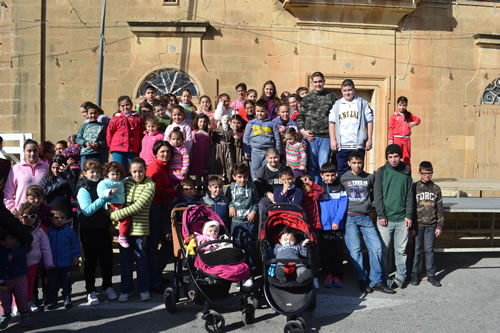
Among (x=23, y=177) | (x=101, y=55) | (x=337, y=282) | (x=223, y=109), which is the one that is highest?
(x=101, y=55)

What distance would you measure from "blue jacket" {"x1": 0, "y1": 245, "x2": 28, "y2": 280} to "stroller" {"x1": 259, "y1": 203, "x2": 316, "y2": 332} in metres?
2.53

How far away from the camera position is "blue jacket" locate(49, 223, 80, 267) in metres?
5.25

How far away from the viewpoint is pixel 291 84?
36.4ft

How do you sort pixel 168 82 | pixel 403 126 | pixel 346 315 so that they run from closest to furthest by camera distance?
pixel 346 315
pixel 403 126
pixel 168 82

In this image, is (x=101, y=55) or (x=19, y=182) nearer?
(x=19, y=182)

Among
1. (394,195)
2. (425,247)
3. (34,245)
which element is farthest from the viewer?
(425,247)

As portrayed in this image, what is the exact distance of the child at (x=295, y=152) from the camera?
22.6 ft

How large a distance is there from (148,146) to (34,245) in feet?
7.71

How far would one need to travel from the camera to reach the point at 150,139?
690 centimetres

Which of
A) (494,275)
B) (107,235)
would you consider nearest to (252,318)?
(107,235)

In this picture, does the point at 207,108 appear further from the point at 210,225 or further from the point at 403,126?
the point at 403,126

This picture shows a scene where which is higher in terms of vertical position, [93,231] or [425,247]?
[93,231]

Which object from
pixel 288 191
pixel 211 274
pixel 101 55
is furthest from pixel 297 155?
pixel 101 55

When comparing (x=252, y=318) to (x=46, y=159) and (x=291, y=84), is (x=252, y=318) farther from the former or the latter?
(x=291, y=84)
